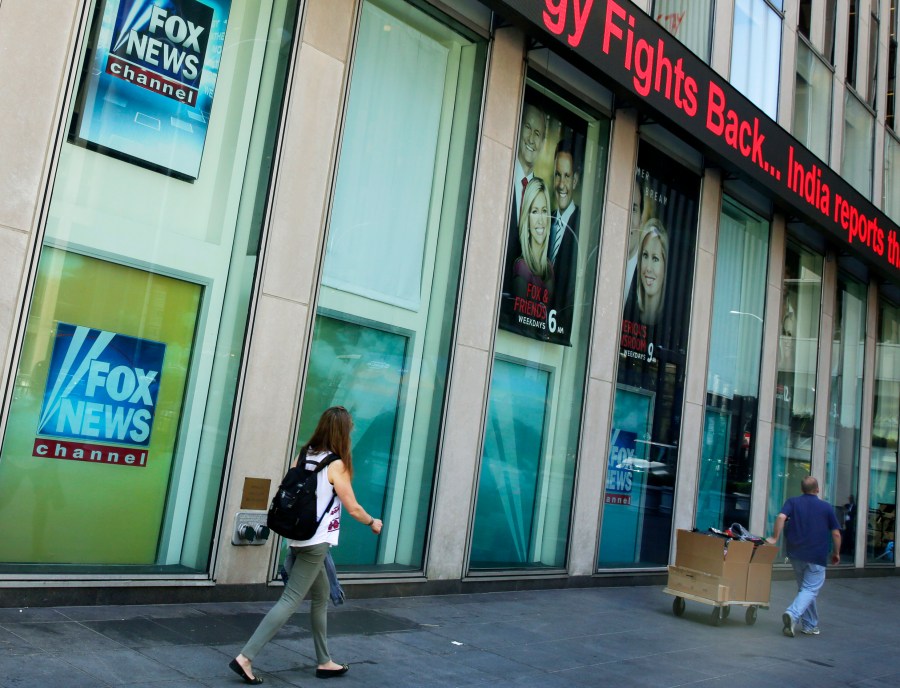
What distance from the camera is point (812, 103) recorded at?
17.8 m

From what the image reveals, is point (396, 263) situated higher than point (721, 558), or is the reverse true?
point (396, 263)

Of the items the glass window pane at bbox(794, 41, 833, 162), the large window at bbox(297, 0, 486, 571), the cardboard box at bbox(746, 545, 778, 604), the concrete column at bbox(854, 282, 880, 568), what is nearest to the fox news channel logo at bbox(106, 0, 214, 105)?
the large window at bbox(297, 0, 486, 571)

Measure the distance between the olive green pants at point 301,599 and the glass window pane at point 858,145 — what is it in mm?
16419

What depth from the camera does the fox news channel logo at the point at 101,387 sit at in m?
7.36

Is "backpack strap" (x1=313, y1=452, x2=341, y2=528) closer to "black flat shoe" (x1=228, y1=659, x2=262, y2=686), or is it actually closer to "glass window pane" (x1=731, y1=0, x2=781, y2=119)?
"black flat shoe" (x1=228, y1=659, x2=262, y2=686)

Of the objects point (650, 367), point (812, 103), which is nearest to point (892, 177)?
point (812, 103)

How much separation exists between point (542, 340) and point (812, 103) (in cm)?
950

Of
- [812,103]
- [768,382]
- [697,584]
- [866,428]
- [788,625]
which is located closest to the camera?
[788,625]

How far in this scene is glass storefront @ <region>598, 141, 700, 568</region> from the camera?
43.0ft

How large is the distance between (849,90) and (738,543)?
1270 centimetres

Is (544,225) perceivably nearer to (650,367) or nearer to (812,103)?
(650,367)

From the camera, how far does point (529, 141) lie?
11500 millimetres

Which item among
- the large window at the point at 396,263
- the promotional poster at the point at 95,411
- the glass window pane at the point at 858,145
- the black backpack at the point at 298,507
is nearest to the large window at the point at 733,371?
the glass window pane at the point at 858,145

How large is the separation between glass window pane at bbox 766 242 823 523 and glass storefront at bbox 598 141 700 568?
3677 millimetres
